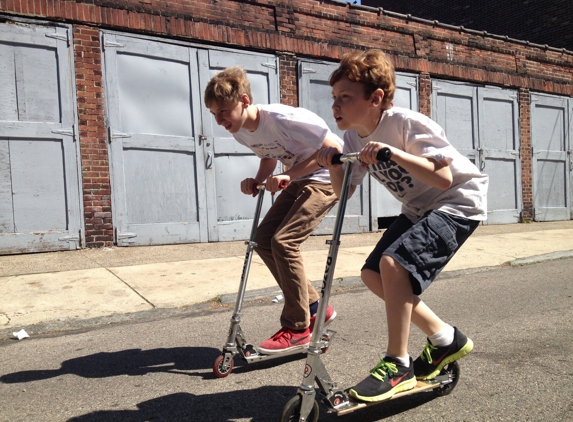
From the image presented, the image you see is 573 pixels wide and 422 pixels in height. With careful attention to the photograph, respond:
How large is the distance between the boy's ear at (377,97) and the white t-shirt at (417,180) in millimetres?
84

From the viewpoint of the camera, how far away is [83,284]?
5.93m

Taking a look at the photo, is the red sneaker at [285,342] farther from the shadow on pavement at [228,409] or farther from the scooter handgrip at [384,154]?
the scooter handgrip at [384,154]

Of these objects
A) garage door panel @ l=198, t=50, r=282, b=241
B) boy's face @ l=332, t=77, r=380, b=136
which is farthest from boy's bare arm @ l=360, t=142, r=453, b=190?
garage door panel @ l=198, t=50, r=282, b=241

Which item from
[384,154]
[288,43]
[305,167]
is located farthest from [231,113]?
[288,43]

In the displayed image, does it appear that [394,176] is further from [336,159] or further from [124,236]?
[124,236]

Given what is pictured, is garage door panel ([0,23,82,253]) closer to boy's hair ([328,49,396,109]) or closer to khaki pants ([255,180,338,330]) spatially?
khaki pants ([255,180,338,330])

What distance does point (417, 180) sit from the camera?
290cm

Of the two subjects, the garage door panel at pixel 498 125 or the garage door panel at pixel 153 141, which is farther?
the garage door panel at pixel 498 125

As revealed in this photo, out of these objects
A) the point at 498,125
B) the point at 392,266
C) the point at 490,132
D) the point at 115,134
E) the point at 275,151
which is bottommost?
the point at 392,266

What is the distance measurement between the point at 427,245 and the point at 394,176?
46cm

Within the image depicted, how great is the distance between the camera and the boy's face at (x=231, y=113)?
3471 mm

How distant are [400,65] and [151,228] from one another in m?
6.50

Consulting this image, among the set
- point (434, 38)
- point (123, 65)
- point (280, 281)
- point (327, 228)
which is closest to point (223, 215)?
point (327, 228)

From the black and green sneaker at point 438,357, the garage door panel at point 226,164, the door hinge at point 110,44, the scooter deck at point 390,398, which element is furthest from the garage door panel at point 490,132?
the scooter deck at point 390,398
